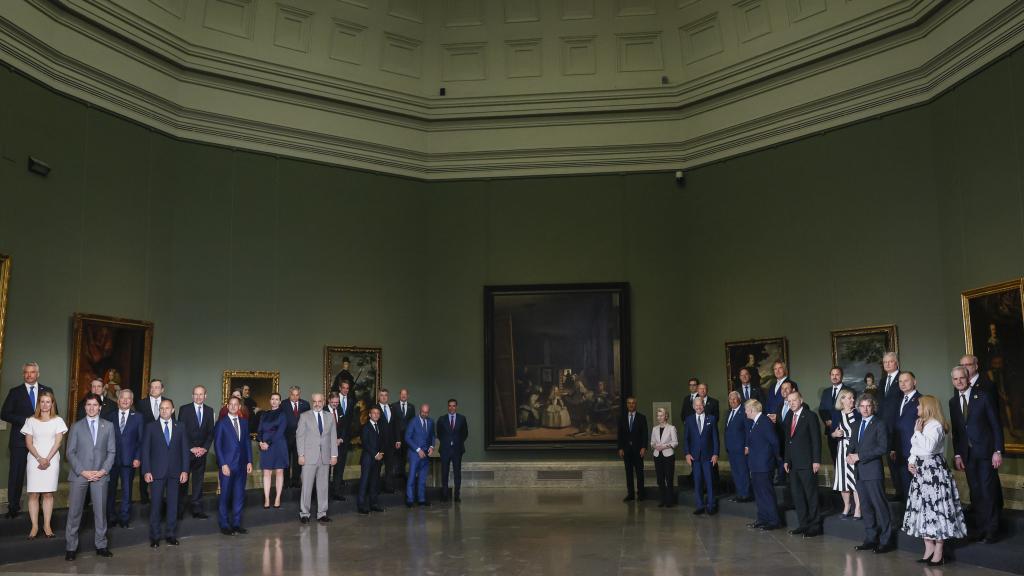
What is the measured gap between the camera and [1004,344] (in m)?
11.8

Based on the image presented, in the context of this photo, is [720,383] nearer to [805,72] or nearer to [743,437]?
[743,437]

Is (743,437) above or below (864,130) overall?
below

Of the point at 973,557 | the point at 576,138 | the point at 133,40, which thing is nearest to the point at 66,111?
the point at 133,40

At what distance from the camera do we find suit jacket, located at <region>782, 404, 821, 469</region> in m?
11.7

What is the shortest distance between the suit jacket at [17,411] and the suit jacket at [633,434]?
9.32 m

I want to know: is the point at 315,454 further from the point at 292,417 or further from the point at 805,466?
the point at 805,466

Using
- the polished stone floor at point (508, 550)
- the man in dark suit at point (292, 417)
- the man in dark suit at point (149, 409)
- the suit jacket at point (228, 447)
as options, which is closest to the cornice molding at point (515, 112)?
the man in dark suit at point (149, 409)

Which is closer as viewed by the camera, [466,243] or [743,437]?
[743,437]

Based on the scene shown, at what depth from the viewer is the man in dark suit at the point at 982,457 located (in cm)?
951

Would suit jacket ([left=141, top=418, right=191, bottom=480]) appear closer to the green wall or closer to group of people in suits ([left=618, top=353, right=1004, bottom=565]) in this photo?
the green wall

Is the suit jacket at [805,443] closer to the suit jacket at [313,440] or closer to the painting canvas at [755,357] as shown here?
the painting canvas at [755,357]

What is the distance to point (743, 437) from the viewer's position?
44.4ft

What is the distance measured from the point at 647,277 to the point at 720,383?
2.61 meters

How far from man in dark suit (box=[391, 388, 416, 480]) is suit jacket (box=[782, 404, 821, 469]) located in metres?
6.95
